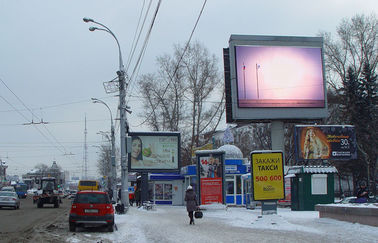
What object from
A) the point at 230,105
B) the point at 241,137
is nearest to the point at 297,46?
the point at 230,105

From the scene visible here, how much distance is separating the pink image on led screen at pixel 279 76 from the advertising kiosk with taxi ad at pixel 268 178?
47.3 ft

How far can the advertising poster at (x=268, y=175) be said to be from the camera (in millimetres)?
19188

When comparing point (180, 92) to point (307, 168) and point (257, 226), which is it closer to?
point (307, 168)

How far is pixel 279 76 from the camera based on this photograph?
34.1 meters

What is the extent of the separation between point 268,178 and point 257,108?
15.1 meters

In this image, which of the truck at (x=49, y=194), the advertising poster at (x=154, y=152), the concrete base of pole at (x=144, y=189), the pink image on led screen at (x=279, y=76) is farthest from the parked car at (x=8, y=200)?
the pink image on led screen at (x=279, y=76)

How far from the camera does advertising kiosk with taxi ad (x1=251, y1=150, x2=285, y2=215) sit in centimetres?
1912

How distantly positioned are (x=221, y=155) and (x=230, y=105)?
Answer: 5059 mm

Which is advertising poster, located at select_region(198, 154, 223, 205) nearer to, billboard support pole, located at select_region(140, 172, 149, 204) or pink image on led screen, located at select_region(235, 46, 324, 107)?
pink image on led screen, located at select_region(235, 46, 324, 107)

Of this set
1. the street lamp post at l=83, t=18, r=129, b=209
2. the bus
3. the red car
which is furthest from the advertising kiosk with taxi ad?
the bus

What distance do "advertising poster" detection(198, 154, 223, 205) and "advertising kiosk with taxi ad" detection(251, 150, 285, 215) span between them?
1139 cm

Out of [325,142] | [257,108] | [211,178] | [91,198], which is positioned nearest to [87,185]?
[211,178]

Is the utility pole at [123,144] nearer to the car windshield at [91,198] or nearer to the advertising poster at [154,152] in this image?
the advertising poster at [154,152]

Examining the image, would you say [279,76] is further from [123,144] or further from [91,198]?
[91,198]
